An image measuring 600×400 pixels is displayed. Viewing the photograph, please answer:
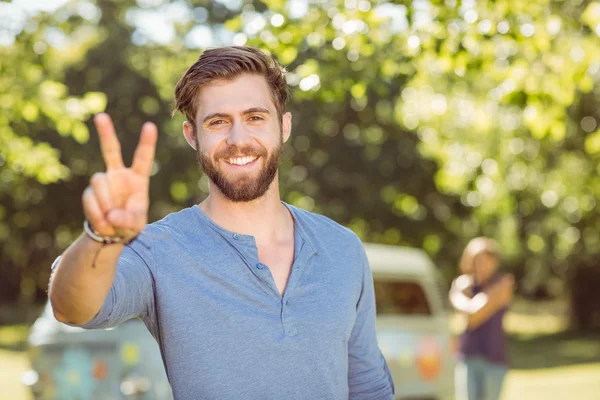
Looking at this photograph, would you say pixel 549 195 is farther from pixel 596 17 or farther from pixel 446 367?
pixel 596 17

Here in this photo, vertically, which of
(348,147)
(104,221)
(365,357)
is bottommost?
(365,357)

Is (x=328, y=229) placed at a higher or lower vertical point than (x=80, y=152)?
lower

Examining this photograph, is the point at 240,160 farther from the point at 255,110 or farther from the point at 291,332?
the point at 291,332

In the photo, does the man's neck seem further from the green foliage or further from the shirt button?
the green foliage

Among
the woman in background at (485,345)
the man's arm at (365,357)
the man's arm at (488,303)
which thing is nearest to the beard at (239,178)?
the man's arm at (365,357)

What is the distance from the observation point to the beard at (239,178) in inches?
107

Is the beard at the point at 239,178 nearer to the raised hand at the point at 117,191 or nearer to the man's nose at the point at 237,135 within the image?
the man's nose at the point at 237,135

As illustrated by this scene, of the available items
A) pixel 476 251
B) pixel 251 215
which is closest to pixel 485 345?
pixel 476 251

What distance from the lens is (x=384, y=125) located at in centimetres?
2511

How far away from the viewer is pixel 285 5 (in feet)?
22.5

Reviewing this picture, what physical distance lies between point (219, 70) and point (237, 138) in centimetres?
22

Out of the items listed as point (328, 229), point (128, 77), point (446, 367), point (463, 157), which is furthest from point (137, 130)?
point (328, 229)

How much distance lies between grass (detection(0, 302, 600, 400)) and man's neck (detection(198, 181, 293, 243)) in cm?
1230

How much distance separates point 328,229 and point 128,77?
22.8m
